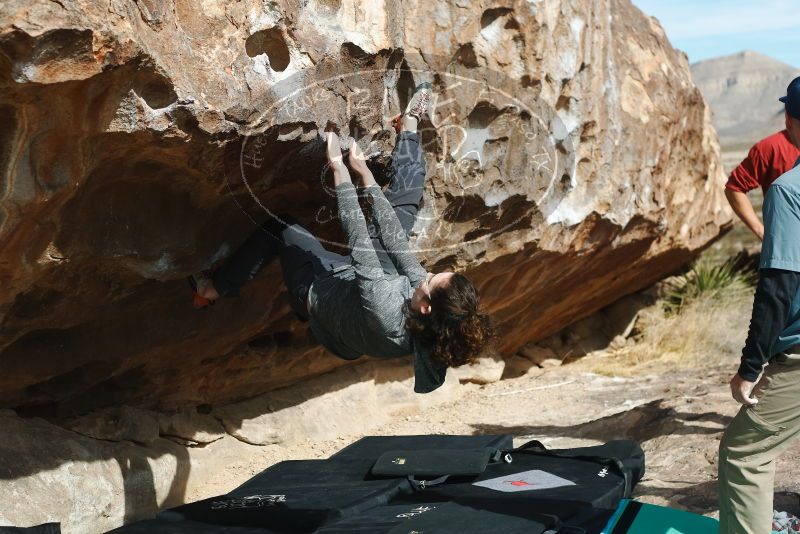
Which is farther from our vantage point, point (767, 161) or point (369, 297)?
point (767, 161)

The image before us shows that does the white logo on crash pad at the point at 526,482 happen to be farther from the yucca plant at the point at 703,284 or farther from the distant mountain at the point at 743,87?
the distant mountain at the point at 743,87

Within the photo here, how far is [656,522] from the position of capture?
151 inches

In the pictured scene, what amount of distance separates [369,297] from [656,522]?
1.57 meters

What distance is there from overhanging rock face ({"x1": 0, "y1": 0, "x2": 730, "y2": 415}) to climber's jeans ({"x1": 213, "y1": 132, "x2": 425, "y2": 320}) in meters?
0.13

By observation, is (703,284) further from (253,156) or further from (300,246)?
(253,156)

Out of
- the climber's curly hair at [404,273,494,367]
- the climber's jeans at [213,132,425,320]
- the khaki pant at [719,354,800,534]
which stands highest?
the climber's jeans at [213,132,425,320]

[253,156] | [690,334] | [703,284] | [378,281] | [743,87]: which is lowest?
[690,334]

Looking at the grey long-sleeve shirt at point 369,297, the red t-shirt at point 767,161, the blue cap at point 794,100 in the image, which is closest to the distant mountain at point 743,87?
the red t-shirt at point 767,161

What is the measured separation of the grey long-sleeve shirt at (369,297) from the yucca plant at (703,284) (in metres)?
5.64

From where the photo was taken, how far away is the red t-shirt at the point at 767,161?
14.9ft

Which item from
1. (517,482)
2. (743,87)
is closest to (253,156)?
(517,482)

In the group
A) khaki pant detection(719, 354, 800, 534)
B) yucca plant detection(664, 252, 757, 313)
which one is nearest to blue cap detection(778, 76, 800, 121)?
khaki pant detection(719, 354, 800, 534)

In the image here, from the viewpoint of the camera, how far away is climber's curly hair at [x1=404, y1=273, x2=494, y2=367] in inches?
128

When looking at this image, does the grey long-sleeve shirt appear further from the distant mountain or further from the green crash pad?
the distant mountain
